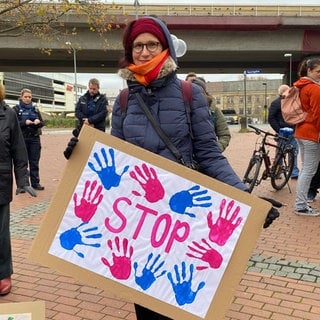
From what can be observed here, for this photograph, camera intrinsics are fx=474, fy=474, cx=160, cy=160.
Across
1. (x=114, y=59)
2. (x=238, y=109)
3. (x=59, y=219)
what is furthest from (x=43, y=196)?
(x=238, y=109)

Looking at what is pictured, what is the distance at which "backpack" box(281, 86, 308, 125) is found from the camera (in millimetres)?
6215

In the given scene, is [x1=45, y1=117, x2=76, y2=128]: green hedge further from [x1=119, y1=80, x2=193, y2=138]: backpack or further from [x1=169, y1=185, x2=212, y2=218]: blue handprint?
[x1=169, y1=185, x2=212, y2=218]: blue handprint

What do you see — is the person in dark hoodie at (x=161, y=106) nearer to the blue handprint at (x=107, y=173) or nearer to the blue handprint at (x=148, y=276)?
the blue handprint at (x=107, y=173)

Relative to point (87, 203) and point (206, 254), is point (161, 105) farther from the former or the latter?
point (206, 254)

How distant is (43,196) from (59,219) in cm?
599

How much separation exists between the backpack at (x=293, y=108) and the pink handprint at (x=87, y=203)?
4.50 meters

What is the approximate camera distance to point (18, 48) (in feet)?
101

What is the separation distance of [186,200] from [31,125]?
6535mm

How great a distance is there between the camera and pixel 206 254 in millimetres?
2230

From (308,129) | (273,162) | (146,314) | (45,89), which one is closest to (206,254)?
(146,314)

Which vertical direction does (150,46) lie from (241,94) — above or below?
above

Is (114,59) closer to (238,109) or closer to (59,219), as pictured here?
(59,219)

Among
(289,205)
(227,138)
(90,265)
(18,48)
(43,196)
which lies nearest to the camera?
(90,265)

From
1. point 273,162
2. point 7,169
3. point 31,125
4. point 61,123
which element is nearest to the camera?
point 7,169
